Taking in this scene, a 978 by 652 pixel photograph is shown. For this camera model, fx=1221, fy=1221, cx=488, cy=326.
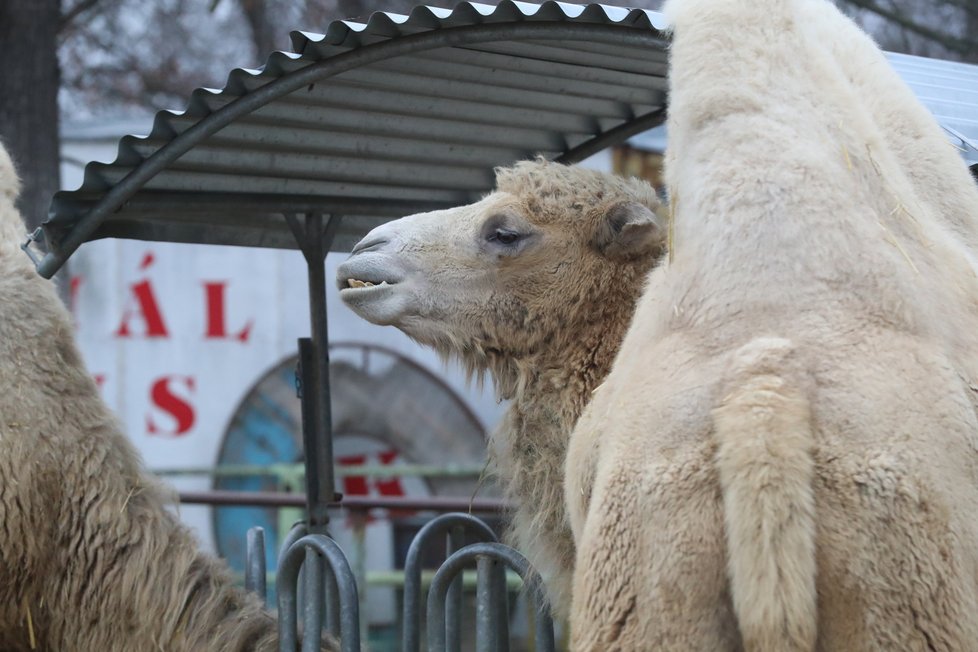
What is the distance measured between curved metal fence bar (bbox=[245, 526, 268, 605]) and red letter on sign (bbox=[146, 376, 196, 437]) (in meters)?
6.25

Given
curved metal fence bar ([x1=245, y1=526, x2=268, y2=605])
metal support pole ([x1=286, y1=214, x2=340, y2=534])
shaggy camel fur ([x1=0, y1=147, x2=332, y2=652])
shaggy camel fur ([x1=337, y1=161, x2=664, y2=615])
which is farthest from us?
metal support pole ([x1=286, y1=214, x2=340, y2=534])

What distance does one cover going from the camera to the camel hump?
2.14 metres

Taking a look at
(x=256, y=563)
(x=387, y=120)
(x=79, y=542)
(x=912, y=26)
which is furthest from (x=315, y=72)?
(x=912, y=26)

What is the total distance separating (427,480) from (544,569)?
290 inches

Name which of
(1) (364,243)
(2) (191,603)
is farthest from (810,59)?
(2) (191,603)

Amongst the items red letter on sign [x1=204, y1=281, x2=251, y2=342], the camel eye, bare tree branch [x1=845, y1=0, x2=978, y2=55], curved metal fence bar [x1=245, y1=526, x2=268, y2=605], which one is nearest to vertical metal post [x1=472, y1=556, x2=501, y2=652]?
the camel eye

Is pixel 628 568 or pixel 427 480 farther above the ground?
pixel 628 568

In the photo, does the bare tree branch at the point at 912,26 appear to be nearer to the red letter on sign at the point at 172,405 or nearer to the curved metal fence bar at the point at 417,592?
the curved metal fence bar at the point at 417,592

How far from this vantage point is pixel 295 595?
4.11m

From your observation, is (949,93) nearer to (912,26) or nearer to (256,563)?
(256,563)

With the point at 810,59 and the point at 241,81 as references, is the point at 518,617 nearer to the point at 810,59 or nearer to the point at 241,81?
the point at 241,81

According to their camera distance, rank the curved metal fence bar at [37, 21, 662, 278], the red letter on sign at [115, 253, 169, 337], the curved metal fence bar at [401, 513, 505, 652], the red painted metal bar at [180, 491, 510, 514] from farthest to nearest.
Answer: the red letter on sign at [115, 253, 169, 337] → the red painted metal bar at [180, 491, 510, 514] → the curved metal fence bar at [401, 513, 505, 652] → the curved metal fence bar at [37, 21, 662, 278]

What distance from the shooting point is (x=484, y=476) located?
157 inches

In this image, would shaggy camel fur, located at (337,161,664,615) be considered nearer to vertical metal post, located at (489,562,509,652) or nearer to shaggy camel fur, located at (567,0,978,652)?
vertical metal post, located at (489,562,509,652)
